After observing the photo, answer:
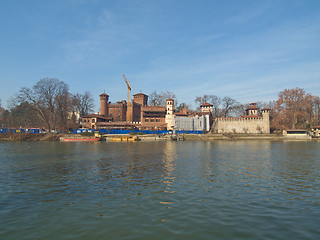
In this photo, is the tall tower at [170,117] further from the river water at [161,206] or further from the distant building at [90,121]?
the river water at [161,206]

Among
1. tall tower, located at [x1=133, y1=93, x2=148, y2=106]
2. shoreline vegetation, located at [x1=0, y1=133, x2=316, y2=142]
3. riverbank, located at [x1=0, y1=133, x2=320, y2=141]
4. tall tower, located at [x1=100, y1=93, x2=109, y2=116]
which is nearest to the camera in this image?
shoreline vegetation, located at [x1=0, y1=133, x2=316, y2=142]

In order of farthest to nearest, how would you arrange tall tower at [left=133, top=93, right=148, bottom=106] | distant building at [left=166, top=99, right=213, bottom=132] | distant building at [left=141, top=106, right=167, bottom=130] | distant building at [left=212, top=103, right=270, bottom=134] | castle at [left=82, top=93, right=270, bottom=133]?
tall tower at [left=133, top=93, right=148, bottom=106]
distant building at [left=141, top=106, right=167, bottom=130]
distant building at [left=166, top=99, right=213, bottom=132]
castle at [left=82, top=93, right=270, bottom=133]
distant building at [left=212, top=103, right=270, bottom=134]

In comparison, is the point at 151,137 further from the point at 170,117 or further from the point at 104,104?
the point at 104,104

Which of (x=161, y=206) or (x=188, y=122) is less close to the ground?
A: (x=188, y=122)

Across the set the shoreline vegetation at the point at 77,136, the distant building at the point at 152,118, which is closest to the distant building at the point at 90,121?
the shoreline vegetation at the point at 77,136

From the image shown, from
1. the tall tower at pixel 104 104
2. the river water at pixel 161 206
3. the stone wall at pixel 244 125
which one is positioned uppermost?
the tall tower at pixel 104 104

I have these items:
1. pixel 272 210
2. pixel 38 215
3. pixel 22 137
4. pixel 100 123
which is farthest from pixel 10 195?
pixel 100 123

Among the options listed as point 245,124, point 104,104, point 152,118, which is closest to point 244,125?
point 245,124

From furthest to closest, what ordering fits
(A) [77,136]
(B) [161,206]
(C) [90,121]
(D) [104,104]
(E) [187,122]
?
(D) [104,104]
(C) [90,121]
(E) [187,122]
(A) [77,136]
(B) [161,206]

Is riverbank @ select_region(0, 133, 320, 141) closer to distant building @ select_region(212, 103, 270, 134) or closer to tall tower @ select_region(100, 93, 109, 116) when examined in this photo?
distant building @ select_region(212, 103, 270, 134)

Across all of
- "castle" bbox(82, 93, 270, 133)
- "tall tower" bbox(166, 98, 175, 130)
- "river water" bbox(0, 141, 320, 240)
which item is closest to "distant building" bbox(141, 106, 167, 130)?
"castle" bbox(82, 93, 270, 133)

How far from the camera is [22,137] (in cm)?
5762

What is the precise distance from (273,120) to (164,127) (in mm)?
40593

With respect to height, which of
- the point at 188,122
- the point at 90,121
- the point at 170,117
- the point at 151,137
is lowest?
the point at 151,137
